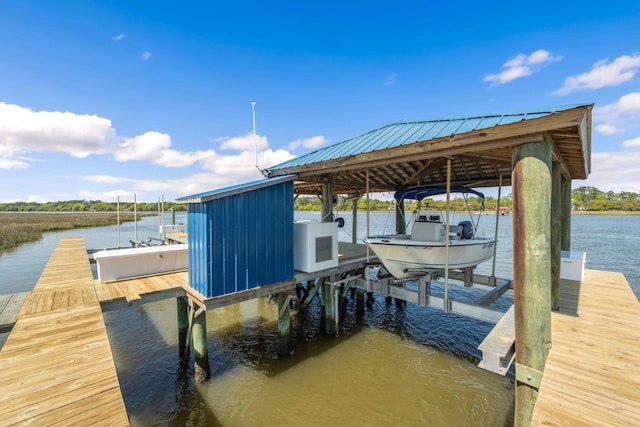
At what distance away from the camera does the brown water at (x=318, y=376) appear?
5.57m

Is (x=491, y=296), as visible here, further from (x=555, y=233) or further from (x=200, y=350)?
(x=200, y=350)

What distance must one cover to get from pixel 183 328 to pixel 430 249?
734 cm

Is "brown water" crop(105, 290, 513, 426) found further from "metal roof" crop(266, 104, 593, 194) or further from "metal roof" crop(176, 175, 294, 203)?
"metal roof" crop(266, 104, 593, 194)

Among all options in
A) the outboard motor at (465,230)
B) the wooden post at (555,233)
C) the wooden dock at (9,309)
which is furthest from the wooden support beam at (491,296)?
the wooden dock at (9,309)

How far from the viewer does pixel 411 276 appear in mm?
7809

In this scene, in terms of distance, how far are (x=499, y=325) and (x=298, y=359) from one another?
16.8ft

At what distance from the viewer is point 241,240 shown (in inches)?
260

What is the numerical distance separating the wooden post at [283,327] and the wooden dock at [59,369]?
3.95m

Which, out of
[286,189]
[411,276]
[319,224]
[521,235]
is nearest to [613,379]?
[521,235]

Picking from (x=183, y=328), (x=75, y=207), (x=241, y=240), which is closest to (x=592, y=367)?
(x=241, y=240)

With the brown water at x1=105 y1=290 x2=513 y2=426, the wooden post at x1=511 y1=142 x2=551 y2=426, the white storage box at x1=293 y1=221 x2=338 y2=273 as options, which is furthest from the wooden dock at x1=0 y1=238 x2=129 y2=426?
the wooden post at x1=511 y1=142 x2=551 y2=426

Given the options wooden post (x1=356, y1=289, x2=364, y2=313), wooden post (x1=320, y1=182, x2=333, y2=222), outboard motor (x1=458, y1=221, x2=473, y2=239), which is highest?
wooden post (x1=320, y1=182, x2=333, y2=222)

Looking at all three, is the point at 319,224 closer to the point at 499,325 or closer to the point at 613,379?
the point at 499,325

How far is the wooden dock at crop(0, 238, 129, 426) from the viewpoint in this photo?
109 inches
